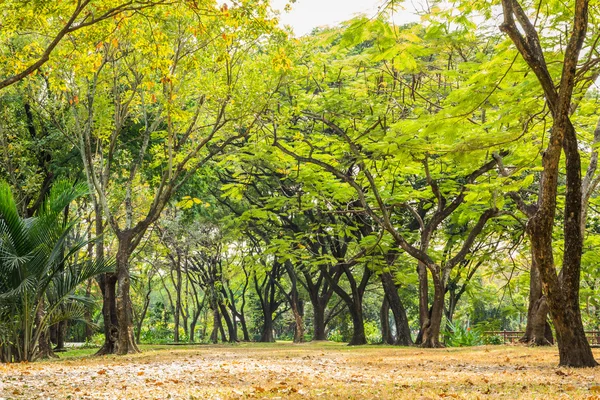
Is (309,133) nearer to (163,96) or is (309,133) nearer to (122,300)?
(163,96)

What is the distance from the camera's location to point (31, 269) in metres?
11.7

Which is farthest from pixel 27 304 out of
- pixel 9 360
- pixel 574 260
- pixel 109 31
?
pixel 574 260

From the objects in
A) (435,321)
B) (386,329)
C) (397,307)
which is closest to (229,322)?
(386,329)

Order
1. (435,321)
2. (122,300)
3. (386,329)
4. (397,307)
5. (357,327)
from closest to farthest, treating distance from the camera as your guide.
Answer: (122,300)
(435,321)
(397,307)
(357,327)
(386,329)

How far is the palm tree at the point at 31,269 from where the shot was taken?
1148 cm

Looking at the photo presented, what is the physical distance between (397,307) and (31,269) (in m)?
11.6

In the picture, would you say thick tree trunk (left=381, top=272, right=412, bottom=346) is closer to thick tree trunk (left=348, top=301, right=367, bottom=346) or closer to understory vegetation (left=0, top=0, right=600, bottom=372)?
understory vegetation (left=0, top=0, right=600, bottom=372)

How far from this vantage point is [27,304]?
1185 centimetres

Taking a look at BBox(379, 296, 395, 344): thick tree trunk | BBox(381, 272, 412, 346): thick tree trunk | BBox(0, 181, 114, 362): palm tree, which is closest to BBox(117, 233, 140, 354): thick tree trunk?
BBox(0, 181, 114, 362): palm tree

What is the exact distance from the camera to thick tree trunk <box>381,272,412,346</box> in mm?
19594

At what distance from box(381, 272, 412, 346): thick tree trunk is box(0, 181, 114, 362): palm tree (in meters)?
9.98

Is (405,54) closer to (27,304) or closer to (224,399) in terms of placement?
(224,399)

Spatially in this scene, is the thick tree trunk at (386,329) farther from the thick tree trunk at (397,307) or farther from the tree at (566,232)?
the tree at (566,232)

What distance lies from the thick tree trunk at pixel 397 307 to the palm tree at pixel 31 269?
998 centimetres
